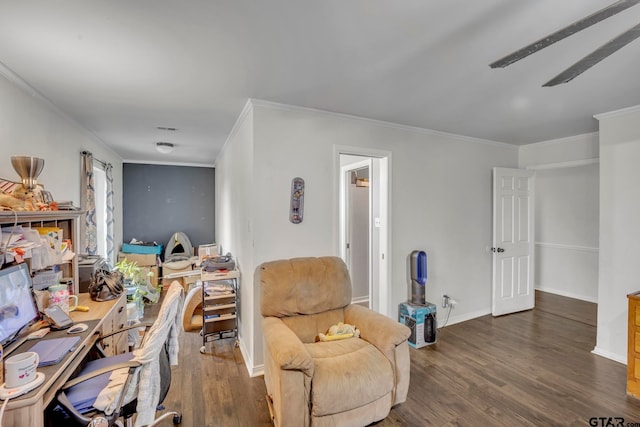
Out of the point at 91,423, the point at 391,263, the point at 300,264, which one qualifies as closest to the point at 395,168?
the point at 391,263

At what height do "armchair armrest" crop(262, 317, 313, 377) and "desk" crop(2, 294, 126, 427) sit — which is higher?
"desk" crop(2, 294, 126, 427)

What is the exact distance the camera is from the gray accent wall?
5.84 m

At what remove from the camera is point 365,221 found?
4.48m

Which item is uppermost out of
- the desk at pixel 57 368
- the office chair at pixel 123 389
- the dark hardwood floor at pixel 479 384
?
the desk at pixel 57 368

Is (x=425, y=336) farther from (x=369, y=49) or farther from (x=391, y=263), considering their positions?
(x=369, y=49)

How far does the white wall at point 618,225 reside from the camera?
9.20ft

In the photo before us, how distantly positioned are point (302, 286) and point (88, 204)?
9.93ft

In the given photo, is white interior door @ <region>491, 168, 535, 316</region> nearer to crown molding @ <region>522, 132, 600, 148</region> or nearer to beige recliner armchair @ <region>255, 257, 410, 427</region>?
crown molding @ <region>522, 132, 600, 148</region>

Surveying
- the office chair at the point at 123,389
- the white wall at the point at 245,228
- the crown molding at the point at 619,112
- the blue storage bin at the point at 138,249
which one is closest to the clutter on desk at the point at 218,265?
the white wall at the point at 245,228

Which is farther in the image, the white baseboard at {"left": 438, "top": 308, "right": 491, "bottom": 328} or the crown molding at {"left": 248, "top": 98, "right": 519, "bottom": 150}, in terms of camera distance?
the white baseboard at {"left": 438, "top": 308, "right": 491, "bottom": 328}

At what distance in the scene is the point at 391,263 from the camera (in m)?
3.35

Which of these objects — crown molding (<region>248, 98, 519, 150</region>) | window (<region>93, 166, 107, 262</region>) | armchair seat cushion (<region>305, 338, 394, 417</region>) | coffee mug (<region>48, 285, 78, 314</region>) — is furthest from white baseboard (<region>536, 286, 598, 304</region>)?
window (<region>93, 166, 107, 262</region>)

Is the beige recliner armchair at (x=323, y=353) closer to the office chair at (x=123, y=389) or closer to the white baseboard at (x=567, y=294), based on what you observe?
the office chair at (x=123, y=389)

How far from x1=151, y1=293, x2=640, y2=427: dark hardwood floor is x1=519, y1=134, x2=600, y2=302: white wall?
61.4 inches
